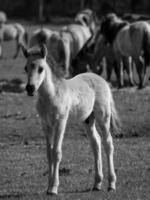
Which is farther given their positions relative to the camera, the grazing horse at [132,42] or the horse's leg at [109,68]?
the horse's leg at [109,68]

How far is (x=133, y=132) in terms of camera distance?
12.8 m

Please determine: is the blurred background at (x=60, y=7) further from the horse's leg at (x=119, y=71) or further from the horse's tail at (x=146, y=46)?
the horse's tail at (x=146, y=46)

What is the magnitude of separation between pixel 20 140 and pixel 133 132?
2.04m

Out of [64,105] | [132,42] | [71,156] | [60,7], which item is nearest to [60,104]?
[64,105]

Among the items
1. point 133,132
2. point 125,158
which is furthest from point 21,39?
point 125,158

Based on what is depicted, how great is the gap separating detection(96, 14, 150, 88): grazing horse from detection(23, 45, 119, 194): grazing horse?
37.3 feet

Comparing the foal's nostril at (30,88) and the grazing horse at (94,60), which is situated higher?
the foal's nostril at (30,88)

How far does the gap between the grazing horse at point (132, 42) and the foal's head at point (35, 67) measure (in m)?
12.2

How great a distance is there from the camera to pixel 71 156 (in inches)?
408

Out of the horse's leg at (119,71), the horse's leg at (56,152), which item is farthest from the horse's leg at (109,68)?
the horse's leg at (56,152)

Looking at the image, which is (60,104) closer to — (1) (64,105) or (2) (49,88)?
(1) (64,105)

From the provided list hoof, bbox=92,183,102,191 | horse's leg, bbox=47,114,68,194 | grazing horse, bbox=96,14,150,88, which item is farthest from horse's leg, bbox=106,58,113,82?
horse's leg, bbox=47,114,68,194

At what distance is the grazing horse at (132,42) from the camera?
20.1 meters

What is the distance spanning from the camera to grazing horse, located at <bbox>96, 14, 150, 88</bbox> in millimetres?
20062
